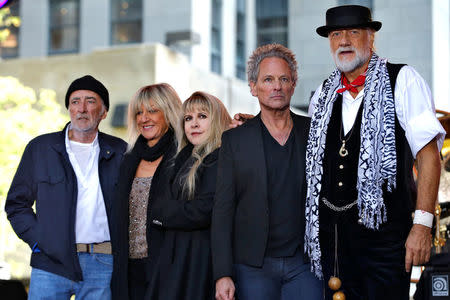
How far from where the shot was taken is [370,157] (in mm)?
3092

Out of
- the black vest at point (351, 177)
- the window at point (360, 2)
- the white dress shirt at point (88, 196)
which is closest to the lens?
the black vest at point (351, 177)

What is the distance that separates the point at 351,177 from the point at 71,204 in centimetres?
178

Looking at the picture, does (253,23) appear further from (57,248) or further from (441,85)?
(57,248)

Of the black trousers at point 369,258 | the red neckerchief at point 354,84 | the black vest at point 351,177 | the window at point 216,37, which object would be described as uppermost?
the window at point 216,37

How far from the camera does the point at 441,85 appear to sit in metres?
17.1

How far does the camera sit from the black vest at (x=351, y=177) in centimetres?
310

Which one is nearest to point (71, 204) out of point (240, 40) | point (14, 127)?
point (14, 127)

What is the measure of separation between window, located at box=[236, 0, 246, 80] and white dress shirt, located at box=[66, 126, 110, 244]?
1447 centimetres

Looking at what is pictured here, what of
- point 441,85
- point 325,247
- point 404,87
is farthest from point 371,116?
point 441,85

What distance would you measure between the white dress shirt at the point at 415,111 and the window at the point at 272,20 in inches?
674

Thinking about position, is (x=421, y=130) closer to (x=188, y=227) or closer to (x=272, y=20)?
(x=188, y=227)

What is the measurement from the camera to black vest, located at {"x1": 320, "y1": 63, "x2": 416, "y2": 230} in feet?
10.2

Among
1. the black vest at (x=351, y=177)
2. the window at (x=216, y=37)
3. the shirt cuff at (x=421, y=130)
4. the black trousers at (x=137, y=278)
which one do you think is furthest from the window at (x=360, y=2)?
the shirt cuff at (x=421, y=130)

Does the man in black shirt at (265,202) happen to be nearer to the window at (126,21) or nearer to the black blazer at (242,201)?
the black blazer at (242,201)
